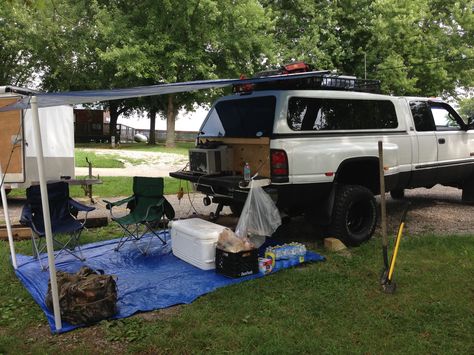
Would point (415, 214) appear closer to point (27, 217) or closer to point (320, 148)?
point (320, 148)

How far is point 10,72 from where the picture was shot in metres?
27.9

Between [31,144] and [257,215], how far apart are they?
518 cm

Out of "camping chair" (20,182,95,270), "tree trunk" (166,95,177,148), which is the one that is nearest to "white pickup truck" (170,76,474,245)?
"camping chair" (20,182,95,270)

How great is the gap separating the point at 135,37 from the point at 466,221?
18585mm

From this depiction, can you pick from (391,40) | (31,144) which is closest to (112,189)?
(31,144)

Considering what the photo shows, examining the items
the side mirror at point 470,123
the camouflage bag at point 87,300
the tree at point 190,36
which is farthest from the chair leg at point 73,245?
the tree at point 190,36

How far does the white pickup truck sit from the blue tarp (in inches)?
32.6

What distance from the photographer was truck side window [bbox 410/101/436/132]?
6.83 meters

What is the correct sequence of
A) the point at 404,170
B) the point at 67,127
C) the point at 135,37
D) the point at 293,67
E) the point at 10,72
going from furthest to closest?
the point at 10,72 → the point at 135,37 → the point at 67,127 → the point at 404,170 → the point at 293,67

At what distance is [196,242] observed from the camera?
495cm

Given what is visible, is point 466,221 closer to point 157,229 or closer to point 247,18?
point 157,229

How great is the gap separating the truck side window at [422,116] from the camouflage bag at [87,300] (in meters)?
5.12

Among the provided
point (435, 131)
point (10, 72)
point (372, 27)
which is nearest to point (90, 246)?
point (435, 131)

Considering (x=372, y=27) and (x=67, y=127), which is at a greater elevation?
(x=372, y=27)
